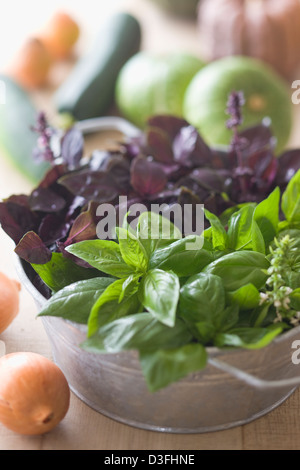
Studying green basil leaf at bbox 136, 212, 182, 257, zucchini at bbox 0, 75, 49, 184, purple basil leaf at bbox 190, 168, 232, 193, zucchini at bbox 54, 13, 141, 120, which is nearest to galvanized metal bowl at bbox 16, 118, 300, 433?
green basil leaf at bbox 136, 212, 182, 257

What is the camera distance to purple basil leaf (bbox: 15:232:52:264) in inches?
24.9

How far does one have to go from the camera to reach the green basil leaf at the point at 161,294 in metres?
0.53

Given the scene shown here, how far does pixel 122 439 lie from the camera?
0.65 meters

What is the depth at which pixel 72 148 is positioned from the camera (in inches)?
32.3

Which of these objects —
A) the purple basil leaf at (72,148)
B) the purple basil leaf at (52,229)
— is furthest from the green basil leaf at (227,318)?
the purple basil leaf at (72,148)

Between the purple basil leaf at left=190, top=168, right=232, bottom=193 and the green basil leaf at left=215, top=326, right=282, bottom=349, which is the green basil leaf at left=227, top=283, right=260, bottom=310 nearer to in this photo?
the green basil leaf at left=215, top=326, right=282, bottom=349

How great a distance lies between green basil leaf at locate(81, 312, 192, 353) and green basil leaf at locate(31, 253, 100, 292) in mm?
106

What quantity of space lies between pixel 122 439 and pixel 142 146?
1.24 feet

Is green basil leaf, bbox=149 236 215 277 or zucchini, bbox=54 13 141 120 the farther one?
zucchini, bbox=54 13 141 120

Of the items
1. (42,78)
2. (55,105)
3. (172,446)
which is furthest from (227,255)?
(42,78)

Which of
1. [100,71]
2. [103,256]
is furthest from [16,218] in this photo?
[100,71]

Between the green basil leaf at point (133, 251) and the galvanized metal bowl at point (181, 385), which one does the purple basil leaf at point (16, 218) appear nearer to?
the galvanized metal bowl at point (181, 385)

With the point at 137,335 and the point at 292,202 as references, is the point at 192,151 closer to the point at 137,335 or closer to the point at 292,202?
the point at 292,202

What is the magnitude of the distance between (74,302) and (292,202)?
0.88ft
